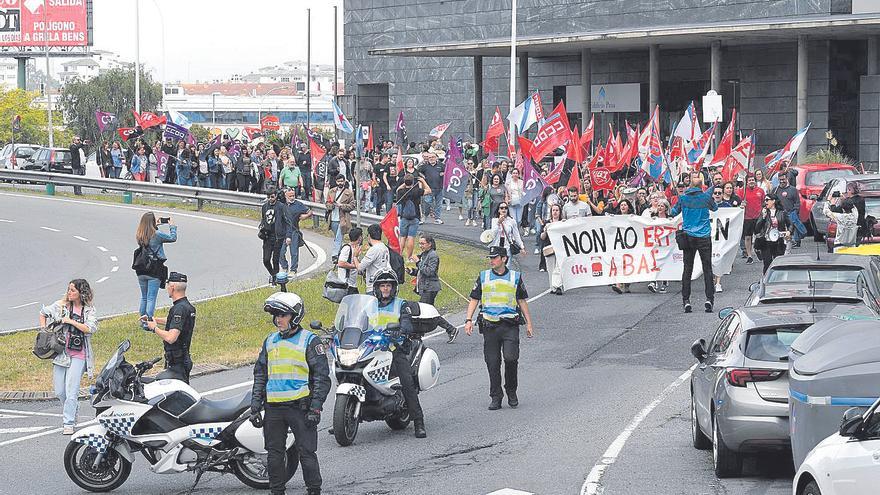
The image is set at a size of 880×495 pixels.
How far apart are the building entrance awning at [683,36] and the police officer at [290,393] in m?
38.2

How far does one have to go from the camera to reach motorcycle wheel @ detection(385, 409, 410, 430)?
12969 millimetres

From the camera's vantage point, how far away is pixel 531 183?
30.8 m

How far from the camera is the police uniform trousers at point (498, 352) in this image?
14008mm

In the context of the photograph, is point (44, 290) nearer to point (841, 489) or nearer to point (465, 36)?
point (841, 489)

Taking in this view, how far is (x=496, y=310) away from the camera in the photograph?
14086 millimetres

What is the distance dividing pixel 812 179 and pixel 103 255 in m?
16.7

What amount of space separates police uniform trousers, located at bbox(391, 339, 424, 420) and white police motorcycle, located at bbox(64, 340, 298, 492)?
2240 mm

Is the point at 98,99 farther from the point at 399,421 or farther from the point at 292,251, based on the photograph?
the point at 399,421

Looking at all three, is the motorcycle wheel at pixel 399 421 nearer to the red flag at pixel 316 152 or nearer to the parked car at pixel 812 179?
the parked car at pixel 812 179

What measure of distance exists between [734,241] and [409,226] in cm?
645

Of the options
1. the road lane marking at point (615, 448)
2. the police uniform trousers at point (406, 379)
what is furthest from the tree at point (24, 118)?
the police uniform trousers at point (406, 379)

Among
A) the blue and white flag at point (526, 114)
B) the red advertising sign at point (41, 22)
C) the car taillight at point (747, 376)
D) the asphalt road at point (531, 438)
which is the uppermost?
the red advertising sign at point (41, 22)

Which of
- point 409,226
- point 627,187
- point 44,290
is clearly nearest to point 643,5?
point 627,187

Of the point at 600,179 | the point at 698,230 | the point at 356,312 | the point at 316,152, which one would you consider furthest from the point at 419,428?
the point at 316,152
